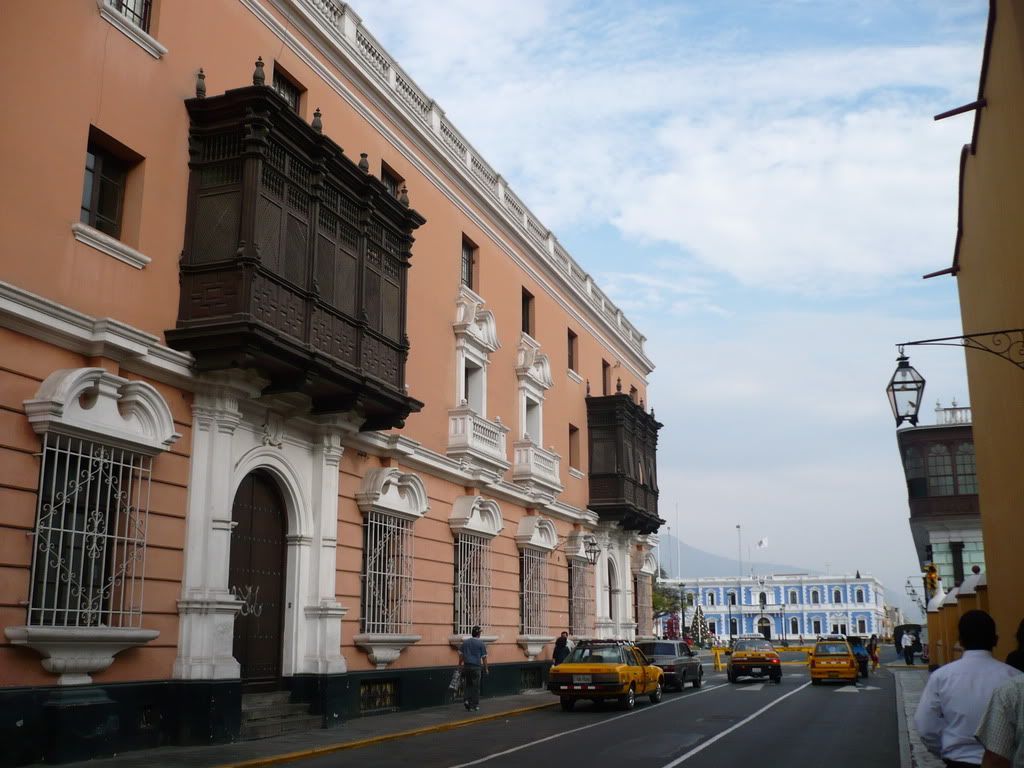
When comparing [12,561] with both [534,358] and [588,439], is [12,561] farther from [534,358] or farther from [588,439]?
[588,439]

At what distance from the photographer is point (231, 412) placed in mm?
14641

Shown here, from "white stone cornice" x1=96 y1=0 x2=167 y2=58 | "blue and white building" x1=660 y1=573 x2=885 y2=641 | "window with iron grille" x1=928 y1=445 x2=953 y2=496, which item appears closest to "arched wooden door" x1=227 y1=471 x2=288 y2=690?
"white stone cornice" x1=96 y1=0 x2=167 y2=58

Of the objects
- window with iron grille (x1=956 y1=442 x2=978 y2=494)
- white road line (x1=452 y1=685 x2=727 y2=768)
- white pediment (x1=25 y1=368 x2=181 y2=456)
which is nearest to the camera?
white pediment (x1=25 y1=368 x2=181 y2=456)

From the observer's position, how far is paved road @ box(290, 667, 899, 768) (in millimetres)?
13102

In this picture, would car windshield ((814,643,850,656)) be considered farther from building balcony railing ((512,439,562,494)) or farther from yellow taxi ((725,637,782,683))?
building balcony railing ((512,439,562,494))

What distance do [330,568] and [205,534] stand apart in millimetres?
3428

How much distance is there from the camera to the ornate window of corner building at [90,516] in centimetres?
1144

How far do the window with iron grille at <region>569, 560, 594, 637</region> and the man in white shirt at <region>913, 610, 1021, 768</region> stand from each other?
79.6ft

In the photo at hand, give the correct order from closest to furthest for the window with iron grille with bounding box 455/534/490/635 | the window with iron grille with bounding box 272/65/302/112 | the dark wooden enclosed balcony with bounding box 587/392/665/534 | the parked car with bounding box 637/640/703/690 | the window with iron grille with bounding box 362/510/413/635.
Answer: the window with iron grille with bounding box 272/65/302/112, the window with iron grille with bounding box 362/510/413/635, the window with iron grille with bounding box 455/534/490/635, the parked car with bounding box 637/640/703/690, the dark wooden enclosed balcony with bounding box 587/392/665/534

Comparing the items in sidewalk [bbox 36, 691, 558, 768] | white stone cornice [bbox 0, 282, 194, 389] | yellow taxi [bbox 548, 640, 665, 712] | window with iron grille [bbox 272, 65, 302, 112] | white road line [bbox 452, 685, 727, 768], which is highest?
window with iron grille [bbox 272, 65, 302, 112]

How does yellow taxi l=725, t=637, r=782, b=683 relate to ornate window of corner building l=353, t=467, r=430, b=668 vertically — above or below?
below

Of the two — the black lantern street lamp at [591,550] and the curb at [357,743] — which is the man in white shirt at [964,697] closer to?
the curb at [357,743]

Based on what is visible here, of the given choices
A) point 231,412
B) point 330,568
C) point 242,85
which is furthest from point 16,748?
point 242,85

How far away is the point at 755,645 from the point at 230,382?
2465cm
